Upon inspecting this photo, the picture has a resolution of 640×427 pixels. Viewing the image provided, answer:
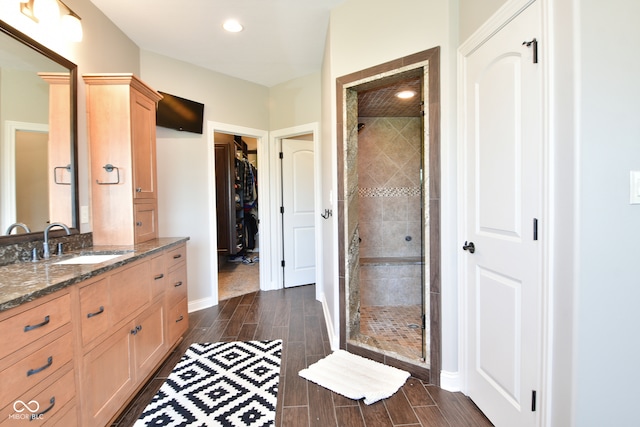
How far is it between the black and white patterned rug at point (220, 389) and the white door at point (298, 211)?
5.74 feet

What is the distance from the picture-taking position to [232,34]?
2727mm

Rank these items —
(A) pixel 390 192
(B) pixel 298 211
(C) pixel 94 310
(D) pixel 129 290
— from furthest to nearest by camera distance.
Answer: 1. (B) pixel 298 211
2. (A) pixel 390 192
3. (D) pixel 129 290
4. (C) pixel 94 310

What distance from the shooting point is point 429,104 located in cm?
187

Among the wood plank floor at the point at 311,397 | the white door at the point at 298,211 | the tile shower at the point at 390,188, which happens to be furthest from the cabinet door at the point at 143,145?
the tile shower at the point at 390,188

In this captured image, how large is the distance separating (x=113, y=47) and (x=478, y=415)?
3743 mm

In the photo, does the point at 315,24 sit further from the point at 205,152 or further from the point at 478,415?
the point at 478,415

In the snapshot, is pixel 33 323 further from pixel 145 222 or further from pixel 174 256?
pixel 145 222

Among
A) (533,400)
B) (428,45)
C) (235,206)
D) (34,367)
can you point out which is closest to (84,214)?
(34,367)

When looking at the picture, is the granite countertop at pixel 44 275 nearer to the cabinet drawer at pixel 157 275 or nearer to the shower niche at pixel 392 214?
the cabinet drawer at pixel 157 275

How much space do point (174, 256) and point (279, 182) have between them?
1905 millimetres

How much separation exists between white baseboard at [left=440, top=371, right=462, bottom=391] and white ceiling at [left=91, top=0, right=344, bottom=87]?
2.74 meters

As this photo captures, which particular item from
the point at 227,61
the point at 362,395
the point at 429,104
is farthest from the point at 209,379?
the point at 227,61

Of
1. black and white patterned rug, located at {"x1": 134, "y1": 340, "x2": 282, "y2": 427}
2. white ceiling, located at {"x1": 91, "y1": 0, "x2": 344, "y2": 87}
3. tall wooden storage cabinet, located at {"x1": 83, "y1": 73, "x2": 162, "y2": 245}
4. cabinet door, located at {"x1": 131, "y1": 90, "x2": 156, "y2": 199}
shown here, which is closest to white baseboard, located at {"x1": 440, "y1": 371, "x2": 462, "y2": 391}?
black and white patterned rug, located at {"x1": 134, "y1": 340, "x2": 282, "y2": 427}

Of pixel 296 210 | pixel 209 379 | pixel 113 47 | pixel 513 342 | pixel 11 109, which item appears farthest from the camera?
pixel 296 210
